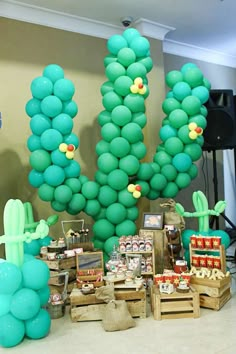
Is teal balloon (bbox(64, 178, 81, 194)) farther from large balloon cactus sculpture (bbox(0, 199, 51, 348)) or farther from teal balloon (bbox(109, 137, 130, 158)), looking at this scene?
large balloon cactus sculpture (bbox(0, 199, 51, 348))

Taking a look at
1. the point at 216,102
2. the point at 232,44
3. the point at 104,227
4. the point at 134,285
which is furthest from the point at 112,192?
the point at 232,44

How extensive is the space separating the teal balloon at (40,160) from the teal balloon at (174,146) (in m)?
1.04

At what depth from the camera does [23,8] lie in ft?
11.3

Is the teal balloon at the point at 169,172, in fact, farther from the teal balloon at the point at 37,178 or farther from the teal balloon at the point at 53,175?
the teal balloon at the point at 37,178

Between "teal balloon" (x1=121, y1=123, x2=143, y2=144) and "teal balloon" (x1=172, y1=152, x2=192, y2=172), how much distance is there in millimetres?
419

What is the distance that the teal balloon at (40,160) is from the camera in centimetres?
293

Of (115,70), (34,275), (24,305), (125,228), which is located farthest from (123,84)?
(24,305)

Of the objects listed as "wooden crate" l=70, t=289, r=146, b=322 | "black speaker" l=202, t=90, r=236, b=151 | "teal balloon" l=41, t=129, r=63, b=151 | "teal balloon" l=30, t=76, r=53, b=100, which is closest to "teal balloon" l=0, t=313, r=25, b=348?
"wooden crate" l=70, t=289, r=146, b=322

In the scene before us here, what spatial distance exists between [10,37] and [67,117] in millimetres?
1060

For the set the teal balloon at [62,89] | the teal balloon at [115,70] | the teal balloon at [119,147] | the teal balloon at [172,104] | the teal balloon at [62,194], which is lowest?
the teal balloon at [62,194]

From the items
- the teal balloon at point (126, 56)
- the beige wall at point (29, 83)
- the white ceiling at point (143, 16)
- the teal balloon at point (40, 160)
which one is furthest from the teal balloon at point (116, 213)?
the white ceiling at point (143, 16)

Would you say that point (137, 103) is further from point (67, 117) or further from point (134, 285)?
point (134, 285)

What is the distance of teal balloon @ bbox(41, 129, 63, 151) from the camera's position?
289 centimetres

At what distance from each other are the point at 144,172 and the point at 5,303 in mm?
1549
